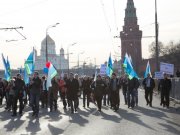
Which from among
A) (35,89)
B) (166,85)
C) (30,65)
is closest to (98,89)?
(166,85)

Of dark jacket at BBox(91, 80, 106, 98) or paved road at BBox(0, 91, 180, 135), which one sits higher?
dark jacket at BBox(91, 80, 106, 98)

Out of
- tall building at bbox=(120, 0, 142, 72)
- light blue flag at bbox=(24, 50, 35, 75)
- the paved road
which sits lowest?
the paved road

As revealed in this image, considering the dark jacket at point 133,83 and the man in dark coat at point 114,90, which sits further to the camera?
the dark jacket at point 133,83

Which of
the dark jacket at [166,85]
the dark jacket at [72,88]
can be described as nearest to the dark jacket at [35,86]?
the dark jacket at [72,88]

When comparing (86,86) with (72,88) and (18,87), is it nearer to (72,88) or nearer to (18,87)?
(72,88)

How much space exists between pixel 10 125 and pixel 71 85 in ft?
18.1

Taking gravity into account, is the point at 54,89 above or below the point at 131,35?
below

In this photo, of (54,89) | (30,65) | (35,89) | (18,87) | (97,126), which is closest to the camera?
(97,126)

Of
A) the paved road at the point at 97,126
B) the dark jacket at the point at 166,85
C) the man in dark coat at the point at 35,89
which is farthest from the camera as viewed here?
the dark jacket at the point at 166,85

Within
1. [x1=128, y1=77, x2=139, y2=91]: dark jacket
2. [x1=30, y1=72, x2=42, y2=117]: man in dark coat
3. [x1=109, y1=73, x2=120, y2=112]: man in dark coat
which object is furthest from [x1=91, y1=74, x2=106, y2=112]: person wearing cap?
[x1=30, y1=72, x2=42, y2=117]: man in dark coat

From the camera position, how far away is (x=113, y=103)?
20.8m

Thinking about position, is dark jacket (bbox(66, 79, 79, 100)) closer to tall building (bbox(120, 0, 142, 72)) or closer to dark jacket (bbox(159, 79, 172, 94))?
dark jacket (bbox(159, 79, 172, 94))

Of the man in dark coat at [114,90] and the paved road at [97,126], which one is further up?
the man in dark coat at [114,90]

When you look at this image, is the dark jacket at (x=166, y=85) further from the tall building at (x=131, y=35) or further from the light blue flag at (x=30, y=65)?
the tall building at (x=131, y=35)
